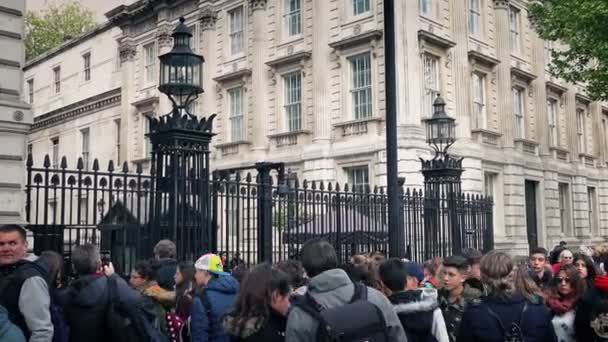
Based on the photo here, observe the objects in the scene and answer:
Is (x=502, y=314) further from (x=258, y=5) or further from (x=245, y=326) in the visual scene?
(x=258, y=5)

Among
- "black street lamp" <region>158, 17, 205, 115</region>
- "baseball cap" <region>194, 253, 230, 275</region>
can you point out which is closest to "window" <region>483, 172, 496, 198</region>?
"black street lamp" <region>158, 17, 205, 115</region>

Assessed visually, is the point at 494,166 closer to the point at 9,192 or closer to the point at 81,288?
the point at 9,192

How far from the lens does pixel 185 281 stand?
20.4 feet

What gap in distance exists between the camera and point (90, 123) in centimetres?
3700

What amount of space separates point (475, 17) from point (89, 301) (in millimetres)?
23205

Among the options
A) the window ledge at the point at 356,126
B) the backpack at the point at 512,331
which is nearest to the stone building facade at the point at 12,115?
the backpack at the point at 512,331

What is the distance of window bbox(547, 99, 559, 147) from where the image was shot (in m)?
29.2

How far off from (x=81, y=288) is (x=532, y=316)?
3347mm

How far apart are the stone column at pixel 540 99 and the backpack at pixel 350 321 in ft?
84.5

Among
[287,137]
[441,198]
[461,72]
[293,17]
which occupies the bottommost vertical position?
[441,198]

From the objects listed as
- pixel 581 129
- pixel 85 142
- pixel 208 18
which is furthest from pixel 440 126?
pixel 85 142

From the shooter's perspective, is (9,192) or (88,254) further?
(9,192)

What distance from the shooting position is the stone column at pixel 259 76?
2588 cm

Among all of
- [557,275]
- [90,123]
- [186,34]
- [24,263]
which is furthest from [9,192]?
[90,123]
